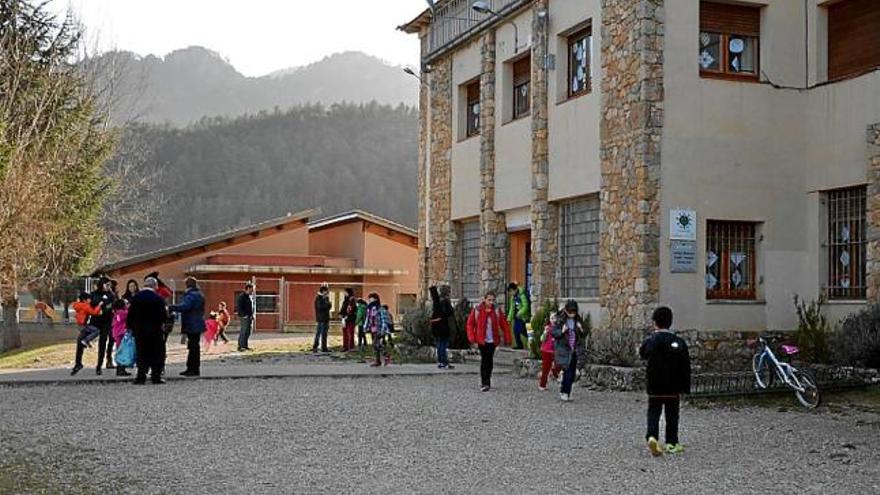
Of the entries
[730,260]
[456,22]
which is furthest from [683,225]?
[456,22]

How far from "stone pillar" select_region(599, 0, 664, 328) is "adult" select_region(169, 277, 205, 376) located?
7.15 m

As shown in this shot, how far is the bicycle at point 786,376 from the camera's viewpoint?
1430cm

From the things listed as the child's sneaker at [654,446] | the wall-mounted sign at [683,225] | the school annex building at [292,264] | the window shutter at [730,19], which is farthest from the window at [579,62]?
the school annex building at [292,264]

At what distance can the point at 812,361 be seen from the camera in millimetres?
17906

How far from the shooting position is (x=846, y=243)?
18.6 metres

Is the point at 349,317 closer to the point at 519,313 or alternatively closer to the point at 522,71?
the point at 519,313

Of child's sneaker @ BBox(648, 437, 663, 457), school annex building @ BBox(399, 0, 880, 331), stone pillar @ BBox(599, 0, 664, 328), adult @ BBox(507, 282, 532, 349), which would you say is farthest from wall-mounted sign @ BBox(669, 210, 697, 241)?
child's sneaker @ BBox(648, 437, 663, 457)

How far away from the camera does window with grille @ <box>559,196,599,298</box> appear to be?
2050 cm

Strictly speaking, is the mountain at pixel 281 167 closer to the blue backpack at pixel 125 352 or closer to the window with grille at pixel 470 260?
the window with grille at pixel 470 260

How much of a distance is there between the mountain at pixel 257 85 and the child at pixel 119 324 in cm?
11116

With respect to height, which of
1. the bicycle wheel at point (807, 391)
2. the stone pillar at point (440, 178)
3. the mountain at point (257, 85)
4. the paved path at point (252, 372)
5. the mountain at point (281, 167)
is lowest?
the paved path at point (252, 372)

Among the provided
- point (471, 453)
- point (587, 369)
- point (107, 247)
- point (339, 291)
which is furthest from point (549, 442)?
point (339, 291)

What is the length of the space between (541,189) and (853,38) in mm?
6567

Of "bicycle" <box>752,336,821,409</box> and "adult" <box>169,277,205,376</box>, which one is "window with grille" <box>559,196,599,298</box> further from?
"adult" <box>169,277,205,376</box>
